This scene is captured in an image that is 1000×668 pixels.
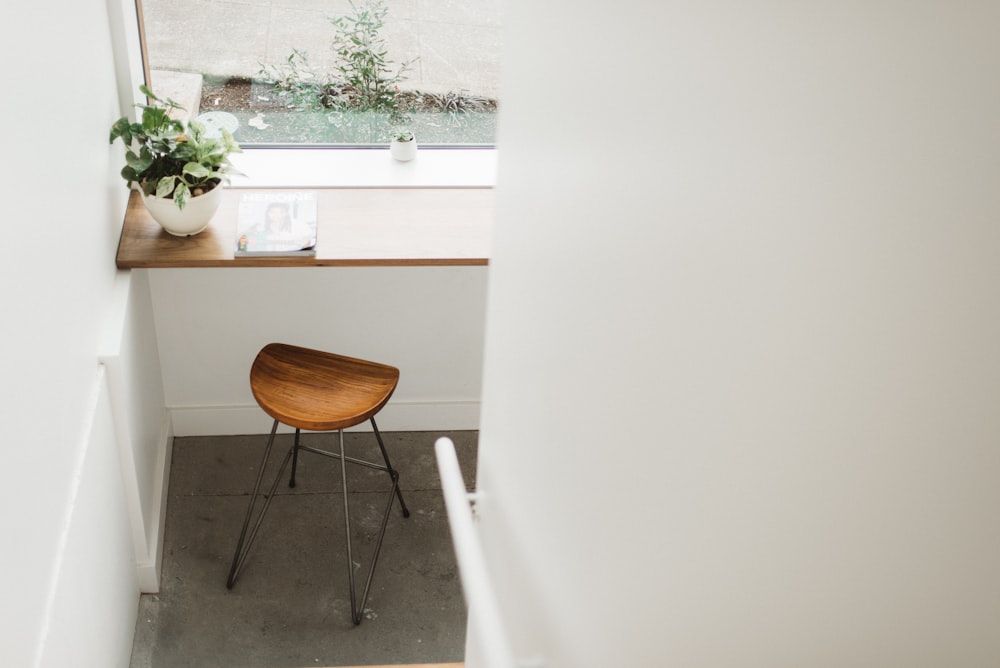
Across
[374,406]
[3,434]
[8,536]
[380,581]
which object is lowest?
[380,581]

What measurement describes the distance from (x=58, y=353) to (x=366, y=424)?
5.30 ft

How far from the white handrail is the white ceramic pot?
175 centimetres

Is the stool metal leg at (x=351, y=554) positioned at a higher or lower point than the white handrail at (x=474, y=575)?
lower

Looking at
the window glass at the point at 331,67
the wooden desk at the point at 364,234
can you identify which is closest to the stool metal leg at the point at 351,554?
the wooden desk at the point at 364,234

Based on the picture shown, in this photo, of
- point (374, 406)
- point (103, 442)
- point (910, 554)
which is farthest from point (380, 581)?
point (910, 554)

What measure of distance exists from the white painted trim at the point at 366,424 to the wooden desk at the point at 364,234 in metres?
0.72

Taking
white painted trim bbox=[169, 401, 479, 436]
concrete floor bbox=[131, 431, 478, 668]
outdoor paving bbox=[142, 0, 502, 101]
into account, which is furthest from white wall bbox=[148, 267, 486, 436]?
outdoor paving bbox=[142, 0, 502, 101]

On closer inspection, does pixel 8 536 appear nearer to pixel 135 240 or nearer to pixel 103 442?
pixel 103 442

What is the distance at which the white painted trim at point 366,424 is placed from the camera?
3.20 metres

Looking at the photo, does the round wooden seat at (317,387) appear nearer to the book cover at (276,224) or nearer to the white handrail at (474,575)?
the book cover at (276,224)

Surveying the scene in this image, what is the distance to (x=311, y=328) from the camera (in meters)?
3.06

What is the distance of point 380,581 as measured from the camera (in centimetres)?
279

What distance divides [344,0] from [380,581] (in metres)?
1.84

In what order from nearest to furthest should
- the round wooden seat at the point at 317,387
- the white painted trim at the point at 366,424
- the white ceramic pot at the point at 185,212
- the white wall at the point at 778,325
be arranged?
the white wall at the point at 778,325 < the round wooden seat at the point at 317,387 < the white ceramic pot at the point at 185,212 < the white painted trim at the point at 366,424
